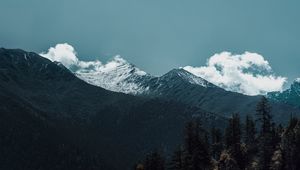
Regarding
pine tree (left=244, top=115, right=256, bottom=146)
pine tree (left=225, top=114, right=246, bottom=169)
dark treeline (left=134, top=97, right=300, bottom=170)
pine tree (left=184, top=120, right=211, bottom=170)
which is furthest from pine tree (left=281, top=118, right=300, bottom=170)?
pine tree (left=244, top=115, right=256, bottom=146)

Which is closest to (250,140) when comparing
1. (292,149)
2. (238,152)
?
(238,152)

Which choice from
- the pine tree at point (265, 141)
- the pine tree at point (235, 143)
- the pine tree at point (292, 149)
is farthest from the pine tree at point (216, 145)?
the pine tree at point (292, 149)

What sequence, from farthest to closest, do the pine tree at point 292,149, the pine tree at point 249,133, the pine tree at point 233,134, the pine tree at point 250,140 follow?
the pine tree at point 249,133, the pine tree at point 233,134, the pine tree at point 250,140, the pine tree at point 292,149

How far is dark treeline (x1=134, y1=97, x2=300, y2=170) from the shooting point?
281ft

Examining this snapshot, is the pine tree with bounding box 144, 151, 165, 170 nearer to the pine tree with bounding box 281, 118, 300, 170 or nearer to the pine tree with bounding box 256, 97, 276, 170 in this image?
the pine tree with bounding box 256, 97, 276, 170

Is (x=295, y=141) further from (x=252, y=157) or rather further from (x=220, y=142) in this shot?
(x=220, y=142)

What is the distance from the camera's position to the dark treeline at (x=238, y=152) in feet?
281

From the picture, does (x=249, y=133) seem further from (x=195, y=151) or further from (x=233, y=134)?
(x=195, y=151)

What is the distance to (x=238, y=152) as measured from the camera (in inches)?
3708

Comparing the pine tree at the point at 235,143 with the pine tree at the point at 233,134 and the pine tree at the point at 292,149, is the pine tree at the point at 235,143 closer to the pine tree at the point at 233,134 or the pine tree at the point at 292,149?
the pine tree at the point at 233,134

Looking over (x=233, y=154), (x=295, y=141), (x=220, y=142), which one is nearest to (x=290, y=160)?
(x=295, y=141)

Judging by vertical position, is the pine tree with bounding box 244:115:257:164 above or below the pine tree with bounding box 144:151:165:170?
above

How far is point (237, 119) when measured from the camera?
103m

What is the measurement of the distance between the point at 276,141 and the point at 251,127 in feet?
48.3
